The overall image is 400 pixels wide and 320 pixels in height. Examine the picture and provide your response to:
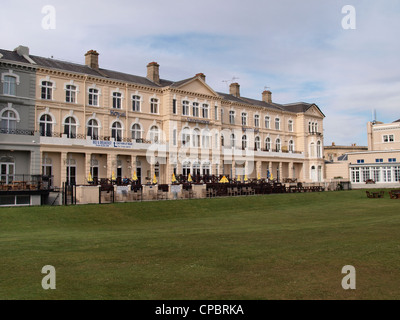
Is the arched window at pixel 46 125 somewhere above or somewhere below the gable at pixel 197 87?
below

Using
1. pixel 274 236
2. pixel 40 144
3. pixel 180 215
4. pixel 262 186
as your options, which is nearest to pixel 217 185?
pixel 262 186

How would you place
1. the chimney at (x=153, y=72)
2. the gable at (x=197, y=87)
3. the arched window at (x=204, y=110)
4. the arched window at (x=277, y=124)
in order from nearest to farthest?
the gable at (x=197, y=87)
the chimney at (x=153, y=72)
the arched window at (x=204, y=110)
the arched window at (x=277, y=124)

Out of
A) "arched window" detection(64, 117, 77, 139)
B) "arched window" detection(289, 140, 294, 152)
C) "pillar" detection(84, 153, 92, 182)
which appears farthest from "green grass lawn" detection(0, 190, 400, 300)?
"arched window" detection(289, 140, 294, 152)

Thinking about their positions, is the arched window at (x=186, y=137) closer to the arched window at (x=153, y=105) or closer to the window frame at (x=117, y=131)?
the arched window at (x=153, y=105)

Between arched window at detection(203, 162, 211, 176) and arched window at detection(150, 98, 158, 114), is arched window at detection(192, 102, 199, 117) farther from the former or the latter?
arched window at detection(203, 162, 211, 176)

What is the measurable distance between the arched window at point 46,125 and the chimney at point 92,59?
8.39 meters

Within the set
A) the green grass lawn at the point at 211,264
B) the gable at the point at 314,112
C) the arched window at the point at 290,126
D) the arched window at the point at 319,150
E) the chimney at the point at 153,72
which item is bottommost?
the green grass lawn at the point at 211,264

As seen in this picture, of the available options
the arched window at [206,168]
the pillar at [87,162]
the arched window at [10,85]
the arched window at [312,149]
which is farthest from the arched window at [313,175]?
the arched window at [10,85]

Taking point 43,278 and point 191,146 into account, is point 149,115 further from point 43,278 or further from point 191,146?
point 43,278

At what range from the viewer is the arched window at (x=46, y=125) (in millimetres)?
34812

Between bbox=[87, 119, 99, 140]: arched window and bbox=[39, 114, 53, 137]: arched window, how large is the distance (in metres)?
3.68

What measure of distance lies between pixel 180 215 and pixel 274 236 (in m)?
11.6

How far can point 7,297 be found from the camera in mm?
6934

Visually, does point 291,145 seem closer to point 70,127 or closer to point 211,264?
point 70,127
